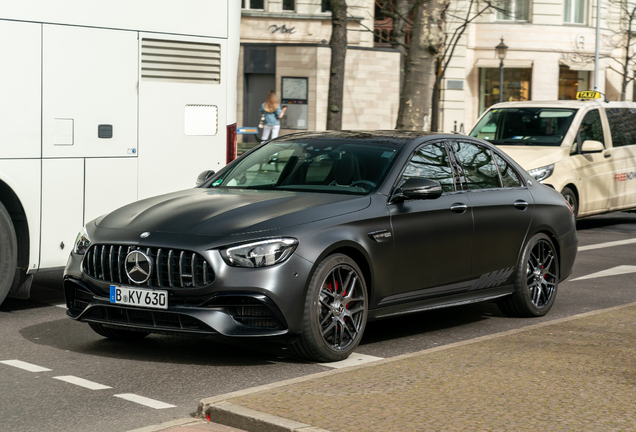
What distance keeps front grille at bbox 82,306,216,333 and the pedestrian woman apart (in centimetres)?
2455

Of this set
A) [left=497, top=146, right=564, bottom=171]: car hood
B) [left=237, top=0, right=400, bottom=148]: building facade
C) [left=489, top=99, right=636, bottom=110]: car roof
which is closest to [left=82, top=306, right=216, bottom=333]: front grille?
[left=497, top=146, right=564, bottom=171]: car hood

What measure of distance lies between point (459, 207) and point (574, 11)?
147ft

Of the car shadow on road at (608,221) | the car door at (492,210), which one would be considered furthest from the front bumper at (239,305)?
the car shadow on road at (608,221)

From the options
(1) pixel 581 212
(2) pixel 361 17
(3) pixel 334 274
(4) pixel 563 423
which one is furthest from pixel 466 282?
(2) pixel 361 17

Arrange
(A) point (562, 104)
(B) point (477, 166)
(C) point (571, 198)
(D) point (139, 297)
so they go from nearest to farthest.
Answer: (D) point (139, 297) < (B) point (477, 166) < (C) point (571, 198) < (A) point (562, 104)

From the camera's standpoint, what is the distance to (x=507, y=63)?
48.3 metres

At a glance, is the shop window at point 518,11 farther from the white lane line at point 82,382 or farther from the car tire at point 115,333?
the white lane line at point 82,382

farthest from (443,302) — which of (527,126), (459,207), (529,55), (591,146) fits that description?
(529,55)

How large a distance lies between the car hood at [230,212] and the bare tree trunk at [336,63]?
16734 mm

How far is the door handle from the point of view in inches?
296

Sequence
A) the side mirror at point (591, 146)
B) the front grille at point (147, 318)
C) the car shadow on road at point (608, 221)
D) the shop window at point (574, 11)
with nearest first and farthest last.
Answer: the front grille at point (147, 318), the side mirror at point (591, 146), the car shadow on road at point (608, 221), the shop window at point (574, 11)

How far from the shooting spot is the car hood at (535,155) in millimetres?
13977

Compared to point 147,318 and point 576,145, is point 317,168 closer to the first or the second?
point 147,318

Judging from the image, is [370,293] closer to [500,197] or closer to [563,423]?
[500,197]
